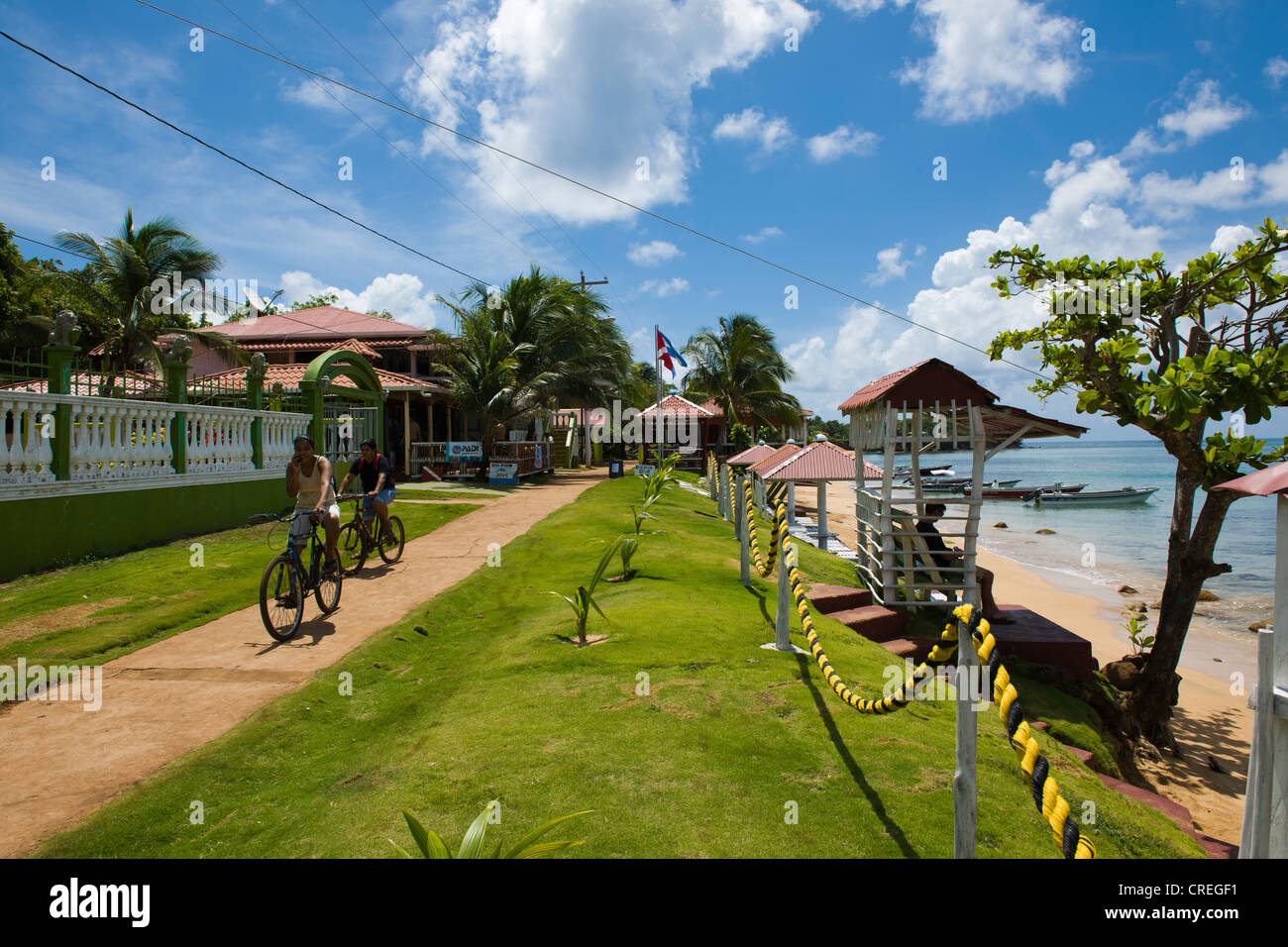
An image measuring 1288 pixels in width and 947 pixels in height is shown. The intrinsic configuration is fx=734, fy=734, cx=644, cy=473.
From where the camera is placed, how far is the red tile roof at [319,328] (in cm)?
2902

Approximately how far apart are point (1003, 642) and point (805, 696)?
5.29 m

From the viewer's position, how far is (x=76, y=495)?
28.5 ft

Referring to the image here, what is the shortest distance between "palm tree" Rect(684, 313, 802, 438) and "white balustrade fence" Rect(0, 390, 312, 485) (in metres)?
28.3

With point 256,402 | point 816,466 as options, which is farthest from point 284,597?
point 816,466

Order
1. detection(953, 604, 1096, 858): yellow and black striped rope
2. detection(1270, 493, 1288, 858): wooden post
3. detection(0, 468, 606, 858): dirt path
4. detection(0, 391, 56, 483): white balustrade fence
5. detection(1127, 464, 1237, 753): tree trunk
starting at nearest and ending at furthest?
detection(953, 604, 1096, 858): yellow and black striped rope < detection(1270, 493, 1288, 858): wooden post < detection(0, 468, 606, 858): dirt path < detection(0, 391, 56, 483): white balustrade fence < detection(1127, 464, 1237, 753): tree trunk

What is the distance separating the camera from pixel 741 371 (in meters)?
39.1

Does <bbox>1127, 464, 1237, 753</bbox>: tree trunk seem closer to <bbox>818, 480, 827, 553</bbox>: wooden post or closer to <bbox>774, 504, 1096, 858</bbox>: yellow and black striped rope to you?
<bbox>774, 504, 1096, 858</bbox>: yellow and black striped rope

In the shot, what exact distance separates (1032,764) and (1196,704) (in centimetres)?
1093

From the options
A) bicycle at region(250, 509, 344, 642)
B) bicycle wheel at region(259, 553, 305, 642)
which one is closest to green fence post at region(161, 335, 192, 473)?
bicycle at region(250, 509, 344, 642)

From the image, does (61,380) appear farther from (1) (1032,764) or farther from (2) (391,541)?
(1) (1032,764)

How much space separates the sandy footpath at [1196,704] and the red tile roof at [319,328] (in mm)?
22102

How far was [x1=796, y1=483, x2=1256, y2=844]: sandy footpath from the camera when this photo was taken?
7.18m

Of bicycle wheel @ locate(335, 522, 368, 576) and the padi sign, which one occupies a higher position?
the padi sign

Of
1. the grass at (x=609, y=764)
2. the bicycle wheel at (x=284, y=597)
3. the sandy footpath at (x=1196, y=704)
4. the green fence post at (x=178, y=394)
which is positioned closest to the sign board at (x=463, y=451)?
the green fence post at (x=178, y=394)
